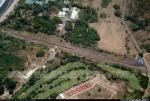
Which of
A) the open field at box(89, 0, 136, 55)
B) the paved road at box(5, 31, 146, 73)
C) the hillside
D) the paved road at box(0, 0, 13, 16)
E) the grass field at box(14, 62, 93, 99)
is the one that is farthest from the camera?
the paved road at box(0, 0, 13, 16)

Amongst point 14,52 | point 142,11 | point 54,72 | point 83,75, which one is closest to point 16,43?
point 14,52

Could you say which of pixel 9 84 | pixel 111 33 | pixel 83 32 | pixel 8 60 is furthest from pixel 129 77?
pixel 8 60

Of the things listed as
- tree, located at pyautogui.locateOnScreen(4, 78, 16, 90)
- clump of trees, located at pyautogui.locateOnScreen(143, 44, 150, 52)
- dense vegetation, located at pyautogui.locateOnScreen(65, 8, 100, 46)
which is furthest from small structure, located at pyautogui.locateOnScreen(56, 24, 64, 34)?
clump of trees, located at pyautogui.locateOnScreen(143, 44, 150, 52)

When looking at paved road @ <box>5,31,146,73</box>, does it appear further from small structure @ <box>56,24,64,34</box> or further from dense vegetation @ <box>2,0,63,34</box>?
small structure @ <box>56,24,64,34</box>

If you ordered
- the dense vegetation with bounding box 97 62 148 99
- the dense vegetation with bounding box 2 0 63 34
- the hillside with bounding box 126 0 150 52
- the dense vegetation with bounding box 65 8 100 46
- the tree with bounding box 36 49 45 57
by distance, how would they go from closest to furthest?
the dense vegetation with bounding box 97 62 148 99 < the tree with bounding box 36 49 45 57 < the dense vegetation with bounding box 65 8 100 46 < the hillside with bounding box 126 0 150 52 < the dense vegetation with bounding box 2 0 63 34

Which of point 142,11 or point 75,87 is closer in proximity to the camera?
point 75,87

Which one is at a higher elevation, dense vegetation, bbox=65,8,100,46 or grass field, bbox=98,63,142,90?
dense vegetation, bbox=65,8,100,46

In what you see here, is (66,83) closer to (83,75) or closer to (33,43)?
(83,75)
